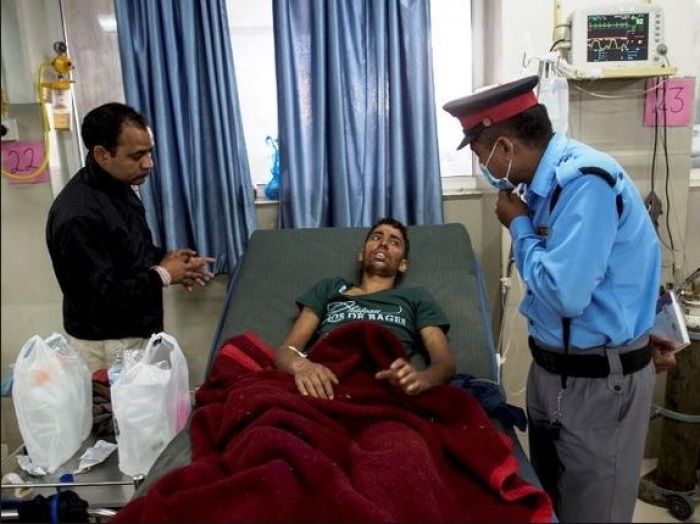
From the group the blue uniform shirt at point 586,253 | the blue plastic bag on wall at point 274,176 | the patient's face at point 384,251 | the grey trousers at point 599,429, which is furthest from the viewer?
the blue plastic bag on wall at point 274,176

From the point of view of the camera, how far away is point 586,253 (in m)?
1.12

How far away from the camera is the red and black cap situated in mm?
1227

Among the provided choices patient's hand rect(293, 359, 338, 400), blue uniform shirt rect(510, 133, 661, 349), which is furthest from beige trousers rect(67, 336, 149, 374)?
blue uniform shirt rect(510, 133, 661, 349)

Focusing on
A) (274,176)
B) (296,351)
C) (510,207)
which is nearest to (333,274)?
(296,351)

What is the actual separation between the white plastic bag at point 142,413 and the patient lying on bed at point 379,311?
340 mm

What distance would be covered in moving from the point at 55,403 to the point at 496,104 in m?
1.37

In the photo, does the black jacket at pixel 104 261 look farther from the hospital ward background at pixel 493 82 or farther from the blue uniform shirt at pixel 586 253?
the blue uniform shirt at pixel 586 253

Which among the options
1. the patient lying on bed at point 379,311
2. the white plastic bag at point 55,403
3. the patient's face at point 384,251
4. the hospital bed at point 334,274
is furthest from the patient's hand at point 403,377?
the white plastic bag at point 55,403

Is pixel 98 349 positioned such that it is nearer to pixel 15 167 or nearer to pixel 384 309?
pixel 384 309

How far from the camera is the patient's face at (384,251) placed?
2.02m

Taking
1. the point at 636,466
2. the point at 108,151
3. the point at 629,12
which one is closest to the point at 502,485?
the point at 636,466

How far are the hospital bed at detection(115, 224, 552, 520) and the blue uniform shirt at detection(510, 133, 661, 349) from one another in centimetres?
54

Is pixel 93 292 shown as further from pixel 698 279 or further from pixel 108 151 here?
pixel 698 279

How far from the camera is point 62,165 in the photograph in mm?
2057
